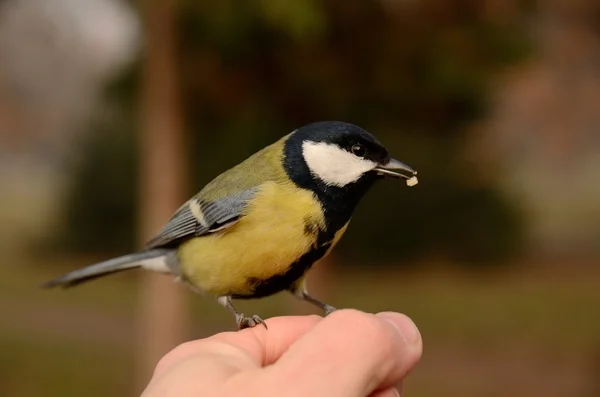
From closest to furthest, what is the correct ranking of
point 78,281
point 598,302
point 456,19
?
point 78,281 < point 456,19 < point 598,302

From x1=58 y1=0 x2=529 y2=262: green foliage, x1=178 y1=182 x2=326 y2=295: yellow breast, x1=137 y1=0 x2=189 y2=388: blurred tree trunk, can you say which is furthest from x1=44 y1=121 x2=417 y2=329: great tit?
x1=137 y1=0 x2=189 y2=388: blurred tree trunk

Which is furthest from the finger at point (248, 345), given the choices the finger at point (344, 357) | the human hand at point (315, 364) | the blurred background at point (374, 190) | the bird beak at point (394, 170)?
the blurred background at point (374, 190)

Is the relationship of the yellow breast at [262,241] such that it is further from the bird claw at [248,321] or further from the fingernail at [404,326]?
the fingernail at [404,326]

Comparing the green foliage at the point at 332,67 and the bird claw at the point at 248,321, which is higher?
the green foliage at the point at 332,67

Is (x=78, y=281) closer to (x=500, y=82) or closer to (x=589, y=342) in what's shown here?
(x=500, y=82)

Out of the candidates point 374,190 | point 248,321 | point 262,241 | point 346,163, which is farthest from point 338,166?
point 374,190

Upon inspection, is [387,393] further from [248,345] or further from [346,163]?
[346,163]

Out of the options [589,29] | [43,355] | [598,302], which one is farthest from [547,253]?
[43,355]
